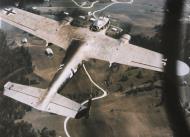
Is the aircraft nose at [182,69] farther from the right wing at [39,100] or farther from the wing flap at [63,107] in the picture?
the wing flap at [63,107]

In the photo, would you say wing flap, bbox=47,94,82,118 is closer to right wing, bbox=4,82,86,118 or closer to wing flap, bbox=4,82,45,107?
right wing, bbox=4,82,86,118

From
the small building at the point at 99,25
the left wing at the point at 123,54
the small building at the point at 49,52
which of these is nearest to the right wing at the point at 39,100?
the left wing at the point at 123,54

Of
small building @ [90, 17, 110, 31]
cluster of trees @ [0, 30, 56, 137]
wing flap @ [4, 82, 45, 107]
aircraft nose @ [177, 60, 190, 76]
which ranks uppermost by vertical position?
small building @ [90, 17, 110, 31]

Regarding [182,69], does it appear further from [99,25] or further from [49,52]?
[49,52]

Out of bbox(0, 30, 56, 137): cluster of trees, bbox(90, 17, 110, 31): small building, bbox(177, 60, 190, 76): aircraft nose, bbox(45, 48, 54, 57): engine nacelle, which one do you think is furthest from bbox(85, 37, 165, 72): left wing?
bbox(0, 30, 56, 137): cluster of trees

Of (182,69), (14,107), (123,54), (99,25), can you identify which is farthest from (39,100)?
(182,69)

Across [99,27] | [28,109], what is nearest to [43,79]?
[28,109]
